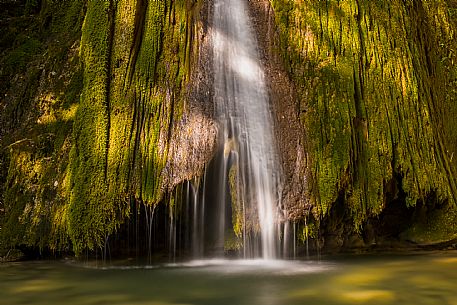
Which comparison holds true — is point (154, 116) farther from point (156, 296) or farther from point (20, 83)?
point (20, 83)

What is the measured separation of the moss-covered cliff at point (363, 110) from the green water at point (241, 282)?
652 mm

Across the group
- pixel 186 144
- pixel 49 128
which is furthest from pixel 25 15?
pixel 186 144

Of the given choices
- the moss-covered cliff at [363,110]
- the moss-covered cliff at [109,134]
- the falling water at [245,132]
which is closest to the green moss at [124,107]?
the moss-covered cliff at [109,134]

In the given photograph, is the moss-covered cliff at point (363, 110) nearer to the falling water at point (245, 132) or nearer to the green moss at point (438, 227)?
the green moss at point (438, 227)

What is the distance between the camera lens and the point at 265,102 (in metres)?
5.55

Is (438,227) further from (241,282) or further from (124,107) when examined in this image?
(124,107)

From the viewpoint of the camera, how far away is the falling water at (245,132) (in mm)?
5230

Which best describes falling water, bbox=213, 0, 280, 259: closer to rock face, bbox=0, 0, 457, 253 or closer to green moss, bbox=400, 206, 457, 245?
rock face, bbox=0, 0, 457, 253

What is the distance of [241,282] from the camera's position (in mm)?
4367

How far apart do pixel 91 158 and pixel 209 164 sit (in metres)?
1.16

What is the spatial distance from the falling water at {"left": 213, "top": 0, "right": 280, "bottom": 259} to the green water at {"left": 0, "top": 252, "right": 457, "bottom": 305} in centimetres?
41

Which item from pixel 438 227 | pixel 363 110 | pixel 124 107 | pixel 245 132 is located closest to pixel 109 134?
pixel 124 107

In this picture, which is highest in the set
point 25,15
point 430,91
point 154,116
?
point 25,15

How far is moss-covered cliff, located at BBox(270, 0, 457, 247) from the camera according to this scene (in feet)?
17.6
